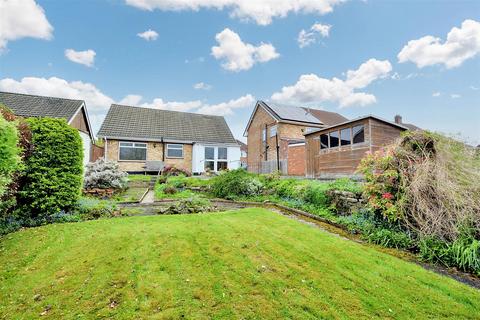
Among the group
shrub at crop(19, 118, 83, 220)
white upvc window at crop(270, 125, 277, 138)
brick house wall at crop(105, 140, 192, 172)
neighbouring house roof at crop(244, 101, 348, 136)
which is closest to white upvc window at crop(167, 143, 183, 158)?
brick house wall at crop(105, 140, 192, 172)

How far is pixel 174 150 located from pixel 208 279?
59.7 ft

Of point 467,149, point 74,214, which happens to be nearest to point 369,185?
point 467,149

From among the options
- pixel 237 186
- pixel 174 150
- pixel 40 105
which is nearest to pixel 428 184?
pixel 237 186

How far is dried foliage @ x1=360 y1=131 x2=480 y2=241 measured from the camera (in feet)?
14.5

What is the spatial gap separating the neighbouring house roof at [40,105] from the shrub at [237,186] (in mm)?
12069

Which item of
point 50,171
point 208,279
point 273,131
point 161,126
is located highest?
point 161,126

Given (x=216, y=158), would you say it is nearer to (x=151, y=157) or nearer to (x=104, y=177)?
(x=151, y=157)

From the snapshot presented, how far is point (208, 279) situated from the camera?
9.66ft

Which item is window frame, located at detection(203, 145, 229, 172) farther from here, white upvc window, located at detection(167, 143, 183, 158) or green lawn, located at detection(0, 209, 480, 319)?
green lawn, located at detection(0, 209, 480, 319)

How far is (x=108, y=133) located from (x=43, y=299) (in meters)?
17.9

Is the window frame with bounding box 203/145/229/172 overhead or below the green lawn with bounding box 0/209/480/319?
overhead

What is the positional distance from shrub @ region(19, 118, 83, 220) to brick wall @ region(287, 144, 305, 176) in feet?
48.9

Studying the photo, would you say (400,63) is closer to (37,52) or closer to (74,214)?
(74,214)

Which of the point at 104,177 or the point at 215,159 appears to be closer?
the point at 104,177
